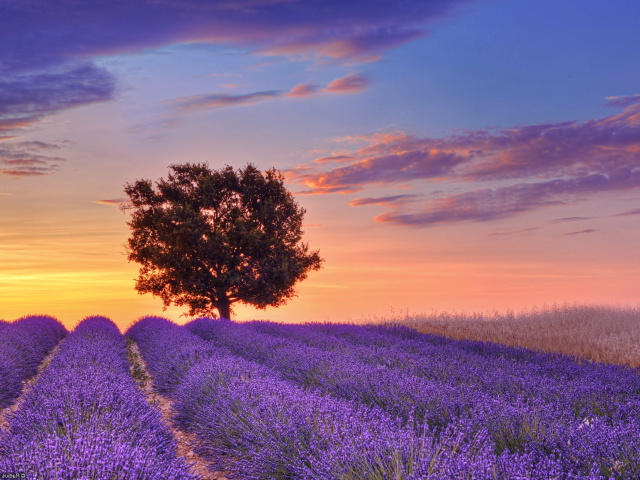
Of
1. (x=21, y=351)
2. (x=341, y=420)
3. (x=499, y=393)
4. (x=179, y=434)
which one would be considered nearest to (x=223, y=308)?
(x=21, y=351)

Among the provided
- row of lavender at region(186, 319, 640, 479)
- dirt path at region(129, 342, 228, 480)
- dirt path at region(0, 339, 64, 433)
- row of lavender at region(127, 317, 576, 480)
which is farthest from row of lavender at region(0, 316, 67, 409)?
row of lavender at region(186, 319, 640, 479)

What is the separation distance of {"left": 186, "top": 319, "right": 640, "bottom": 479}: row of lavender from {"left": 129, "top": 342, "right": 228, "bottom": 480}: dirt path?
1.56m

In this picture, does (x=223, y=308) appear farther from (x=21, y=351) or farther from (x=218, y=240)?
(x=21, y=351)

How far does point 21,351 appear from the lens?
33.6 ft

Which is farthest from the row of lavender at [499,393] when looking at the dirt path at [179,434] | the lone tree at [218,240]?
the lone tree at [218,240]

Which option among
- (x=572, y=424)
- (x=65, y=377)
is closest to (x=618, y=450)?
(x=572, y=424)

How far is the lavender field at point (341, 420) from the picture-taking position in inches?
114

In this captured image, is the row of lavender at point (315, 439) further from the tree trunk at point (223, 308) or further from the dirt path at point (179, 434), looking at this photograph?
the tree trunk at point (223, 308)

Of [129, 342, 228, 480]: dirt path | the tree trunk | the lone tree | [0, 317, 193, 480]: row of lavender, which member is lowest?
[129, 342, 228, 480]: dirt path

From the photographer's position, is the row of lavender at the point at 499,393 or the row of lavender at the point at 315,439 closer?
the row of lavender at the point at 315,439

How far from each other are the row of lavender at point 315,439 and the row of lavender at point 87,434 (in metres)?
0.56

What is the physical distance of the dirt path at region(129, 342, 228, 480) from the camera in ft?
14.5

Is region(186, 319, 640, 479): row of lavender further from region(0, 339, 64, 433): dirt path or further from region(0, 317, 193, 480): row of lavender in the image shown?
region(0, 339, 64, 433): dirt path

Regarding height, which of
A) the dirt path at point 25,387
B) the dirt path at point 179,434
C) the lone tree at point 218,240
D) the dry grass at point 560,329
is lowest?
the dry grass at point 560,329
